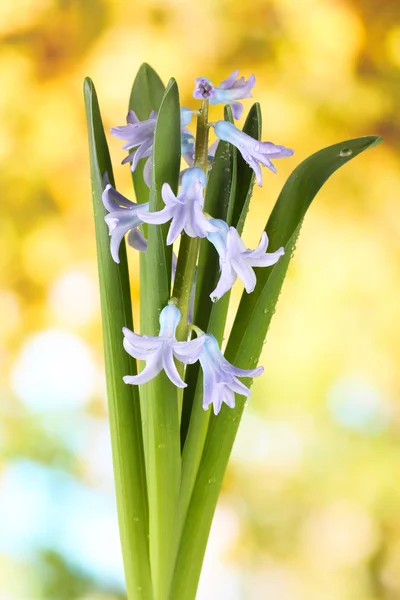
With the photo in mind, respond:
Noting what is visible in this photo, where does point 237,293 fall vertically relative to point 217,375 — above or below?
above

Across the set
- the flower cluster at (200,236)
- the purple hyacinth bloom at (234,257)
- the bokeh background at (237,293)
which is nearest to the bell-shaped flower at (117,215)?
the flower cluster at (200,236)

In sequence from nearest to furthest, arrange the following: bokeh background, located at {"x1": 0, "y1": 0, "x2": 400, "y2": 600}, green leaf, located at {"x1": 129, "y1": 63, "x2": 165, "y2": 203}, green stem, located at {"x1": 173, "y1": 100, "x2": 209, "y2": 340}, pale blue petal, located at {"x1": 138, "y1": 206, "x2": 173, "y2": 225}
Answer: pale blue petal, located at {"x1": 138, "y1": 206, "x2": 173, "y2": 225}, green stem, located at {"x1": 173, "y1": 100, "x2": 209, "y2": 340}, green leaf, located at {"x1": 129, "y1": 63, "x2": 165, "y2": 203}, bokeh background, located at {"x1": 0, "y1": 0, "x2": 400, "y2": 600}

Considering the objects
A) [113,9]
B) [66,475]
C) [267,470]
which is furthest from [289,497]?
[113,9]

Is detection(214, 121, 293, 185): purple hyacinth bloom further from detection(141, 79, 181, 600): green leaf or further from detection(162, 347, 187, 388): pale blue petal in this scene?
detection(162, 347, 187, 388): pale blue petal

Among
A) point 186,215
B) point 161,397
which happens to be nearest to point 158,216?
point 186,215

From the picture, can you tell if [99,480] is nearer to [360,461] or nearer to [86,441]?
[86,441]

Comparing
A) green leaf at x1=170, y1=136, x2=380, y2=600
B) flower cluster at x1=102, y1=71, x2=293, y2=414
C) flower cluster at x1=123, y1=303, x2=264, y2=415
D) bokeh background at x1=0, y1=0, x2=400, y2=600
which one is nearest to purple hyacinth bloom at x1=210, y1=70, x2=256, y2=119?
flower cluster at x1=102, y1=71, x2=293, y2=414

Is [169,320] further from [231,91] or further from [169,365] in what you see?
[231,91]
